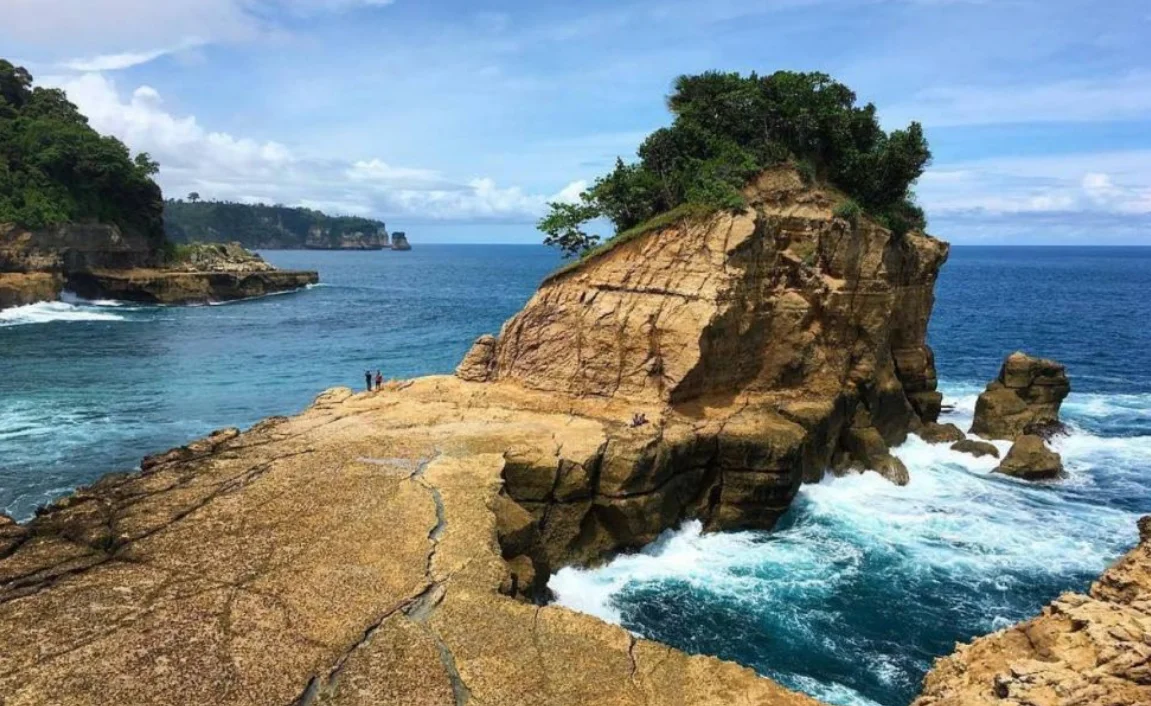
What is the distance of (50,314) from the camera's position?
7600 centimetres

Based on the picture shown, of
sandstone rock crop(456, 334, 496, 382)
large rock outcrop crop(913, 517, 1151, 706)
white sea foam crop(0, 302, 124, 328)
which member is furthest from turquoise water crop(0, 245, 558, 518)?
large rock outcrop crop(913, 517, 1151, 706)

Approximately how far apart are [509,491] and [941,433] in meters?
23.7

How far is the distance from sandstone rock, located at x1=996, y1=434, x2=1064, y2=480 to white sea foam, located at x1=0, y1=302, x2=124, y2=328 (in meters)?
75.6

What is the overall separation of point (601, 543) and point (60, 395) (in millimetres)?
35760

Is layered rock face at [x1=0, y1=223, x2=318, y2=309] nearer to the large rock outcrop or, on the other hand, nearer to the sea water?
the sea water

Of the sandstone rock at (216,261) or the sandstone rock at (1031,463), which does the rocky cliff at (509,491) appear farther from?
the sandstone rock at (216,261)

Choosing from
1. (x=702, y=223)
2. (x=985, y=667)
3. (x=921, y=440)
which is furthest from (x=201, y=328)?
(x=985, y=667)

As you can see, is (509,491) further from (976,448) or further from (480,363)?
(976,448)

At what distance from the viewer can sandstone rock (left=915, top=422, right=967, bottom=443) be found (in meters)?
36.7

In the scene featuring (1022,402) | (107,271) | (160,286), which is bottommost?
(1022,402)

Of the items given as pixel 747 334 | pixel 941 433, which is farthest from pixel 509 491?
pixel 941 433

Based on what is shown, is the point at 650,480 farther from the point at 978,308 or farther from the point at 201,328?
the point at 978,308

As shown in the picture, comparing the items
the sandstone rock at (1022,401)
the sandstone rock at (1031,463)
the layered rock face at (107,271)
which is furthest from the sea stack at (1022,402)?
the layered rock face at (107,271)

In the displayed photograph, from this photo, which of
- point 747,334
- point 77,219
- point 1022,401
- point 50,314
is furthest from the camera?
point 77,219
